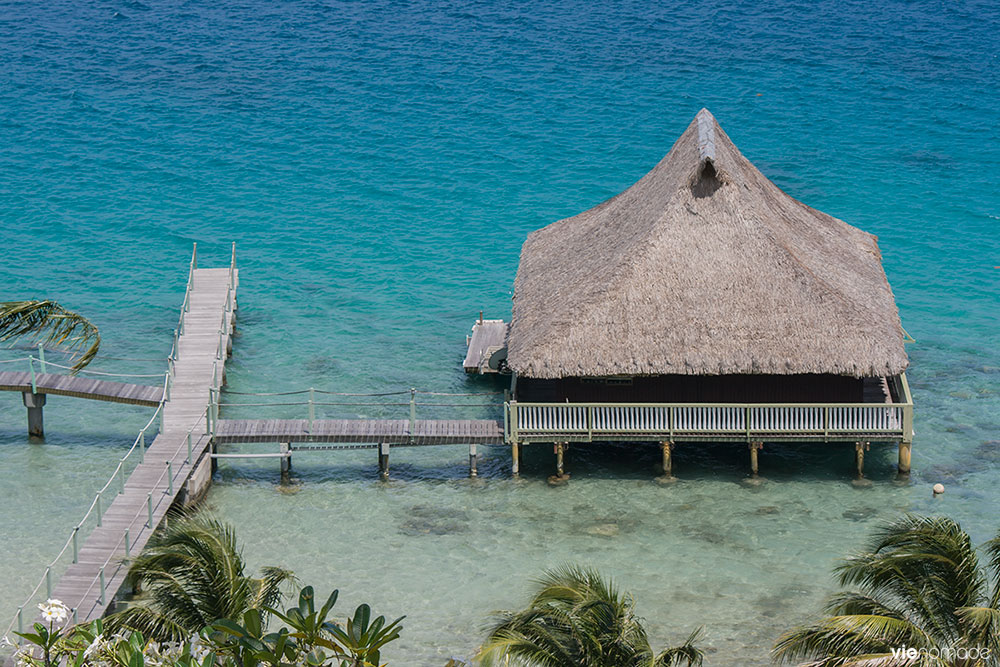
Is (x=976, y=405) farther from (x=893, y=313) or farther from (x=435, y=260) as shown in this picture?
(x=435, y=260)

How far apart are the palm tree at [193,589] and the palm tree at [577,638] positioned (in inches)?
142

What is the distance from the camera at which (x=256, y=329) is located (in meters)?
38.9

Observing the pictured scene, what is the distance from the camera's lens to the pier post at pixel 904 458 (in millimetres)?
28094

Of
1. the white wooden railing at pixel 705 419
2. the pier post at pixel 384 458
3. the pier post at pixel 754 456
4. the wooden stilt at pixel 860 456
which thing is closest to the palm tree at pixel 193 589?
the pier post at pixel 384 458

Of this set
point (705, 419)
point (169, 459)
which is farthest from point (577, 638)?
point (169, 459)

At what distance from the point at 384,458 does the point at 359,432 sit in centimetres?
80

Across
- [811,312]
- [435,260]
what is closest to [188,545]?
[811,312]

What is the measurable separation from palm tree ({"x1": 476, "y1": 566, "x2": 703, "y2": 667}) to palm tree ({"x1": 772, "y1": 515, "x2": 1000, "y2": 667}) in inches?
→ 65.4

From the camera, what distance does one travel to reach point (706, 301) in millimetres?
28047

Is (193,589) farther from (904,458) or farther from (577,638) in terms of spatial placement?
(904,458)

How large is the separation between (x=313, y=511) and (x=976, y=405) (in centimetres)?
1678

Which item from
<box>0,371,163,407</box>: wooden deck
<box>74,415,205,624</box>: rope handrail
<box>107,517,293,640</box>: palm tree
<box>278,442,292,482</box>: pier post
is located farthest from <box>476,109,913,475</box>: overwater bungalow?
<box>107,517,293,640</box>: palm tree

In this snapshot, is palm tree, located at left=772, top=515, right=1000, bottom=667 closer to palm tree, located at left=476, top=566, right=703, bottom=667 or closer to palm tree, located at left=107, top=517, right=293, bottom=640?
palm tree, located at left=476, top=566, right=703, bottom=667

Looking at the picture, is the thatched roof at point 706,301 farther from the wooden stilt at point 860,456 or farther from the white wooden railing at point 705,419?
the wooden stilt at point 860,456
